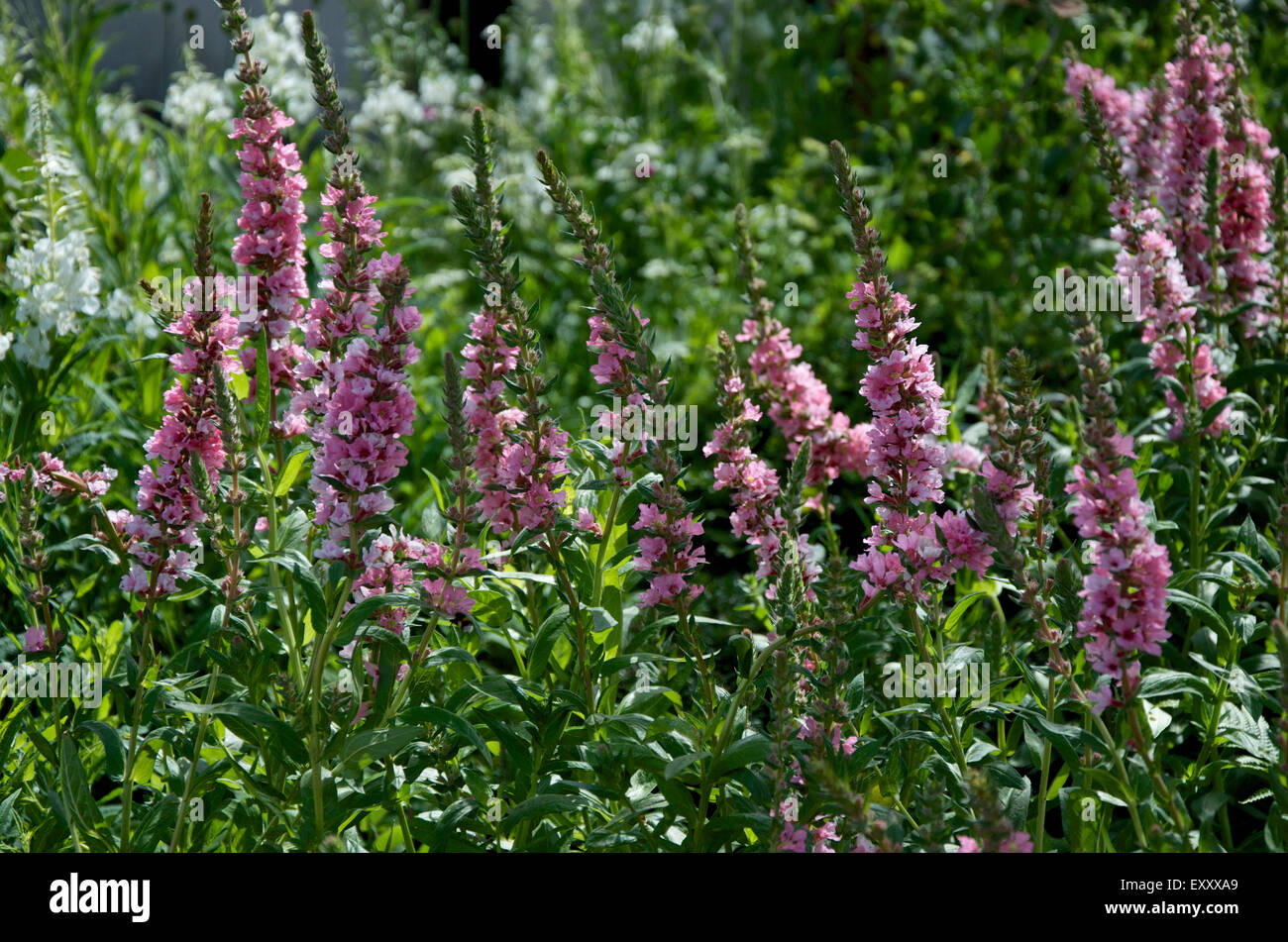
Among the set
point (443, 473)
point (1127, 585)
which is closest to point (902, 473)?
point (1127, 585)

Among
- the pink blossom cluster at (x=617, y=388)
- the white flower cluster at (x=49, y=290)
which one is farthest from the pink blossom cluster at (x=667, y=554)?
the white flower cluster at (x=49, y=290)

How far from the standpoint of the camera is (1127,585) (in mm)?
1649

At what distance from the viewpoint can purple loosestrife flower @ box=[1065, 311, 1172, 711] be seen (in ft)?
5.33

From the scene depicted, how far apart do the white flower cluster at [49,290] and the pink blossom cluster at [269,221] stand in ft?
3.25

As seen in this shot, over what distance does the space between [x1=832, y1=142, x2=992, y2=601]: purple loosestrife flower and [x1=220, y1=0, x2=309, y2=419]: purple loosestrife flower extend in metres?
0.99

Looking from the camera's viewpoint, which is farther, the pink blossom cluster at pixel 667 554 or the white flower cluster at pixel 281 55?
the white flower cluster at pixel 281 55

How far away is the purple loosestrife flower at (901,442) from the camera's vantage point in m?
1.96

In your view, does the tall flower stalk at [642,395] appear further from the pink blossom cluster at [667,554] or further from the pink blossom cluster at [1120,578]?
the pink blossom cluster at [1120,578]

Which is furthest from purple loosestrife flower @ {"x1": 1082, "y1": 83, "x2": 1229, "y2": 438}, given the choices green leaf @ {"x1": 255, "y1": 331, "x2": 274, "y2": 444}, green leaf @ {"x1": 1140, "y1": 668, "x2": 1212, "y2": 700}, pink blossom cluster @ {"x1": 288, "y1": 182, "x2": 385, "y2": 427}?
green leaf @ {"x1": 255, "y1": 331, "x2": 274, "y2": 444}

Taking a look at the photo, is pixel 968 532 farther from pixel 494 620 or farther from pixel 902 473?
pixel 494 620

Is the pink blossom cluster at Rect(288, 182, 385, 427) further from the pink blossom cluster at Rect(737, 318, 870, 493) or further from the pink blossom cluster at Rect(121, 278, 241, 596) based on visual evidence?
Answer: the pink blossom cluster at Rect(737, 318, 870, 493)

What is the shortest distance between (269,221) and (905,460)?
1.23 meters

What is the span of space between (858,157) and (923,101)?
0.44 meters

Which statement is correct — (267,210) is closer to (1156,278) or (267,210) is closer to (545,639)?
(545,639)
